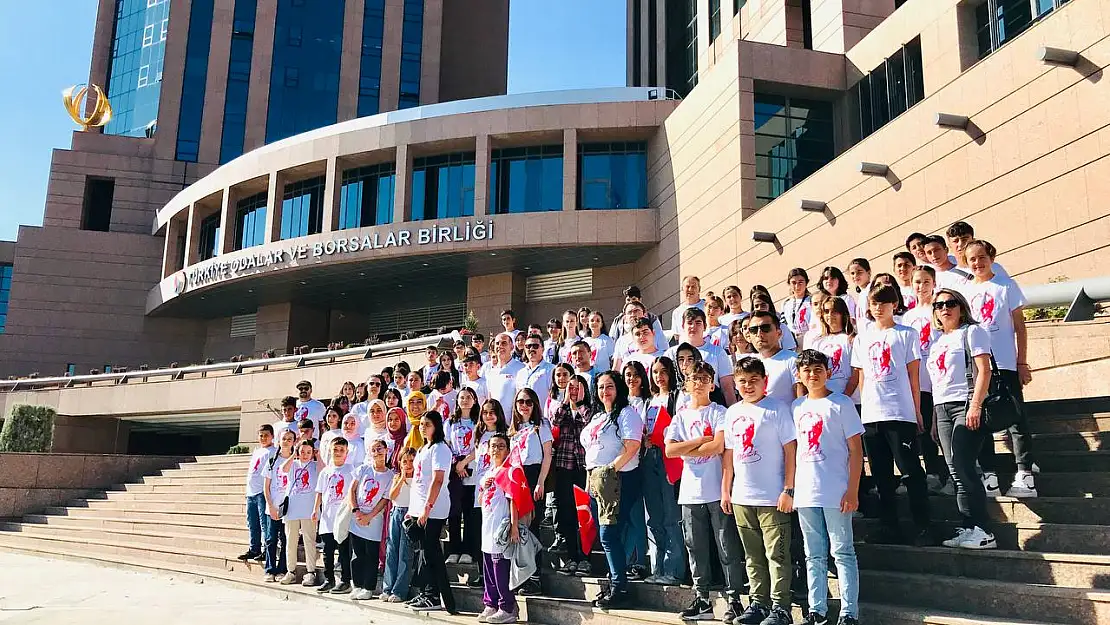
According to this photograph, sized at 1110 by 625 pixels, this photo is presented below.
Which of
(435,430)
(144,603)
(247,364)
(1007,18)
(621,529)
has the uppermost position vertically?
(1007,18)

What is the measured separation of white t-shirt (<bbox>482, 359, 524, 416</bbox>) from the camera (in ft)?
30.0

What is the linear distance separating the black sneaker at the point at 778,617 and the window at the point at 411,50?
154 ft

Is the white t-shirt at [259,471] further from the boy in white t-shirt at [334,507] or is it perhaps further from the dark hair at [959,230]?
the dark hair at [959,230]

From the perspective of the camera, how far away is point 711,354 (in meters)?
7.25

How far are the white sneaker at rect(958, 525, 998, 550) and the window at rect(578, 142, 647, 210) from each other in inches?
997

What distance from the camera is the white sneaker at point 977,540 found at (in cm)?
554

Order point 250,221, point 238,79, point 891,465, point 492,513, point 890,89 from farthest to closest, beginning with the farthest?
point 238,79, point 250,221, point 890,89, point 492,513, point 891,465

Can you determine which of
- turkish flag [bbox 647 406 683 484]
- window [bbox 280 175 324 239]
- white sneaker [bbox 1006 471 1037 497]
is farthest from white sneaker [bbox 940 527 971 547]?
window [bbox 280 175 324 239]

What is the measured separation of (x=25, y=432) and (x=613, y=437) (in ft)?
63.1

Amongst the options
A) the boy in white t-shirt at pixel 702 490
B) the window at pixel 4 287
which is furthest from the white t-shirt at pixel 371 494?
the window at pixel 4 287

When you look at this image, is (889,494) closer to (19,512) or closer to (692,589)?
(692,589)

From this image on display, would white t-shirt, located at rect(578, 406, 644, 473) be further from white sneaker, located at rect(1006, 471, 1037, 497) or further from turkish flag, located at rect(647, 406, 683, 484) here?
white sneaker, located at rect(1006, 471, 1037, 497)

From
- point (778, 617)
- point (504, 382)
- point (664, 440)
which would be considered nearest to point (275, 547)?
point (504, 382)

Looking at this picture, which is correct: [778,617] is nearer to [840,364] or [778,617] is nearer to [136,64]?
[840,364]
